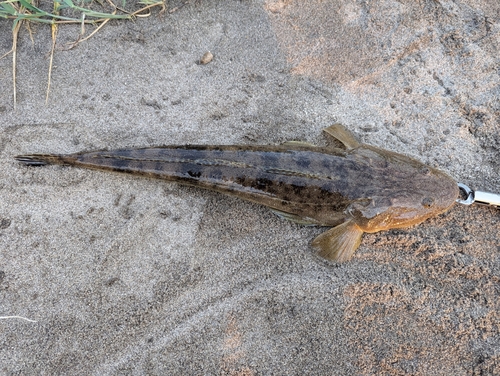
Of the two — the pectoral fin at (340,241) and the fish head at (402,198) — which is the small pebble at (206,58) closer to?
the fish head at (402,198)

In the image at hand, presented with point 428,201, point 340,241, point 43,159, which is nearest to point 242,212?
point 340,241

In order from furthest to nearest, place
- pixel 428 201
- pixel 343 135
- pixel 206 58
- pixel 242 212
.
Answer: pixel 206 58
pixel 343 135
pixel 242 212
pixel 428 201

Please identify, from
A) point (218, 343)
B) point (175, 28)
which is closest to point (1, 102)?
point (175, 28)

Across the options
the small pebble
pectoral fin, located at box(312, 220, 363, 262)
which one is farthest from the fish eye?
the small pebble

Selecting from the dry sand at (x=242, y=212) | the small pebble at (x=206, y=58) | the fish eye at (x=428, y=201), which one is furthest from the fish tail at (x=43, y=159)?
the fish eye at (x=428, y=201)

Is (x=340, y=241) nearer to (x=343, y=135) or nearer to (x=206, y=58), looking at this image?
(x=343, y=135)

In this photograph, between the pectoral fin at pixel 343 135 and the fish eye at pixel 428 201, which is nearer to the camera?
the fish eye at pixel 428 201

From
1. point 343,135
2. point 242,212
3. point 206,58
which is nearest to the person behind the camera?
point 242,212

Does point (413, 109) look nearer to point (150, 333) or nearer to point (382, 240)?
point (382, 240)
